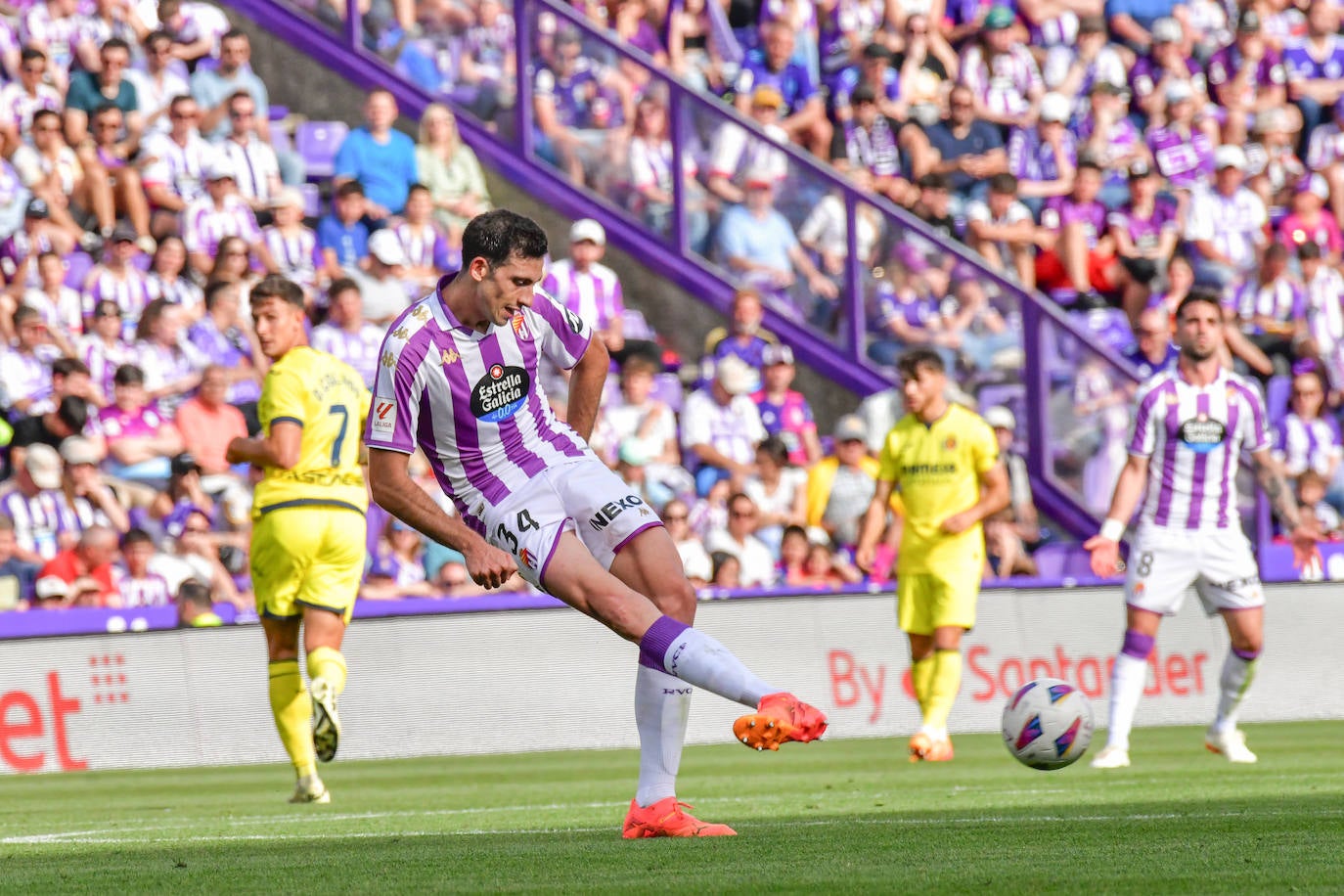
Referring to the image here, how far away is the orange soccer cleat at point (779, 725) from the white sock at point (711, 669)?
0.46ft

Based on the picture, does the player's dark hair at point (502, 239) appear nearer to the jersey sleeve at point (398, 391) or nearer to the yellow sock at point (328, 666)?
the jersey sleeve at point (398, 391)

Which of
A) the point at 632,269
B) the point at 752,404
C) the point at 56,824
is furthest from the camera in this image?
the point at 632,269

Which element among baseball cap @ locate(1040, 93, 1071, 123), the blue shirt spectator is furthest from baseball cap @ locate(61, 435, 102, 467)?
baseball cap @ locate(1040, 93, 1071, 123)

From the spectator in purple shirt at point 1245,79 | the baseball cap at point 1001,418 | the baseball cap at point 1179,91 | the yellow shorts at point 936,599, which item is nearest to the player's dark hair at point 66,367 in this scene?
the yellow shorts at point 936,599

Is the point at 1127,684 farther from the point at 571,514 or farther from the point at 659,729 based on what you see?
the point at 571,514

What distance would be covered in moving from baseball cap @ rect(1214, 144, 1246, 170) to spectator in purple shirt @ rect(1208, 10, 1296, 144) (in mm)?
572

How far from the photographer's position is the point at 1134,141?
829 inches

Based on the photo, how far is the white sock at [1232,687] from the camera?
11.5 meters

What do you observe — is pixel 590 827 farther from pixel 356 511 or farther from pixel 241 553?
pixel 241 553

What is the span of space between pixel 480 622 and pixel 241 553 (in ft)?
6.19

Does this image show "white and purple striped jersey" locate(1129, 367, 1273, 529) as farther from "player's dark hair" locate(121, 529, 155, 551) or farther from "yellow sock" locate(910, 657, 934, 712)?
"player's dark hair" locate(121, 529, 155, 551)

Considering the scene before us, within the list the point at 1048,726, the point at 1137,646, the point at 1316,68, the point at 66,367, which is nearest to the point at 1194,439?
the point at 1137,646

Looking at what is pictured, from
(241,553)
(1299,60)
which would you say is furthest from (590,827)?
(1299,60)

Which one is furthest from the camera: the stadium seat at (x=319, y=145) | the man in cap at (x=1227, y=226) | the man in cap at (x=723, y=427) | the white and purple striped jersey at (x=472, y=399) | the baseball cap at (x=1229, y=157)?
the baseball cap at (x=1229, y=157)
